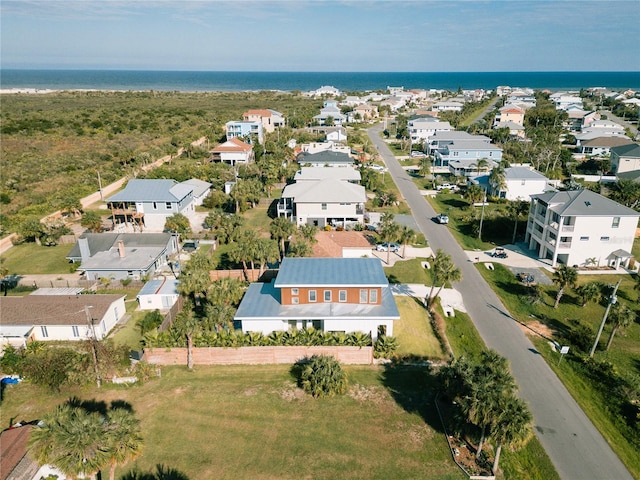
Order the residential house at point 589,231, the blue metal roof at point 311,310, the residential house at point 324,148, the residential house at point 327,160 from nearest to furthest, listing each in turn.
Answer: the blue metal roof at point 311,310
the residential house at point 589,231
the residential house at point 327,160
the residential house at point 324,148

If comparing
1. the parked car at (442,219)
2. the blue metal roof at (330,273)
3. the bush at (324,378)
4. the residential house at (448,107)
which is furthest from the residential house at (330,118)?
the bush at (324,378)

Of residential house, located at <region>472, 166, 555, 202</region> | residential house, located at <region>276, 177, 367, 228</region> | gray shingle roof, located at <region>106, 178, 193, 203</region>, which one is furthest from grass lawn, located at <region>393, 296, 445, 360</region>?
residential house, located at <region>472, 166, 555, 202</region>

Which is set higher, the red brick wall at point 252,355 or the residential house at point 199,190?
the residential house at point 199,190

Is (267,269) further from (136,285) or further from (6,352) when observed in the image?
(6,352)

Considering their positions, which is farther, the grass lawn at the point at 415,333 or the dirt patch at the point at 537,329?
the dirt patch at the point at 537,329

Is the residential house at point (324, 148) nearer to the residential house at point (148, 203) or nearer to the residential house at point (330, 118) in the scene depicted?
the residential house at point (148, 203)

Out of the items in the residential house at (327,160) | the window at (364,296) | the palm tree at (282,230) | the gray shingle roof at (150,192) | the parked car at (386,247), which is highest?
the residential house at (327,160)

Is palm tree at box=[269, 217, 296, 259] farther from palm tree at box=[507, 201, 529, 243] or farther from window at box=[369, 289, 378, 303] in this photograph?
palm tree at box=[507, 201, 529, 243]
